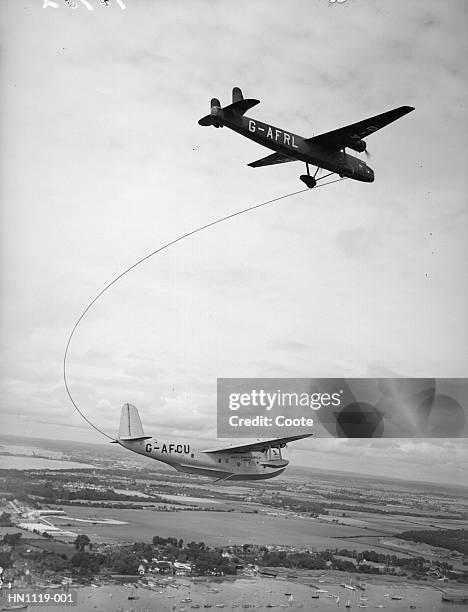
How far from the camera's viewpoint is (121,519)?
14.9ft

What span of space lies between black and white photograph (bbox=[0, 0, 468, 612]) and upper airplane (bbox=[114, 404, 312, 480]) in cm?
1

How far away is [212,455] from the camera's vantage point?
15.1 ft

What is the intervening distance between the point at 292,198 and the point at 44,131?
1462mm

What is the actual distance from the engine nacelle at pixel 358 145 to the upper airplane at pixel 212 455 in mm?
1617

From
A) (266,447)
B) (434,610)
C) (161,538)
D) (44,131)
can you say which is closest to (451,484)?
(434,610)

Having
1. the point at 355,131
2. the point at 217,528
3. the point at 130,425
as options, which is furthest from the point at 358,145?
the point at 217,528

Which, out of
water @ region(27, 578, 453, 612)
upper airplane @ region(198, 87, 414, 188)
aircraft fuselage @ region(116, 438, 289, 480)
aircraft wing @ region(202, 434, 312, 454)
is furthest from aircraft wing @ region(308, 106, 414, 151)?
water @ region(27, 578, 453, 612)

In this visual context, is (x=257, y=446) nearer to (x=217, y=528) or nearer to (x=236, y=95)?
(x=217, y=528)

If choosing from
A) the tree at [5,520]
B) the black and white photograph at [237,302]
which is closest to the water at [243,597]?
the black and white photograph at [237,302]

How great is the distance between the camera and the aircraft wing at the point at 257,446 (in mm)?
4594

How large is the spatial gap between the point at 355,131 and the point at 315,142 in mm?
227

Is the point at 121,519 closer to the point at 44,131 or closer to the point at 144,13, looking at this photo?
the point at 44,131

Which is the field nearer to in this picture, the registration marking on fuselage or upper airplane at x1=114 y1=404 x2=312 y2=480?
upper airplane at x1=114 y1=404 x2=312 y2=480

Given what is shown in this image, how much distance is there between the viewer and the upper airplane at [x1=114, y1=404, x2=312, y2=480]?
4574 mm
